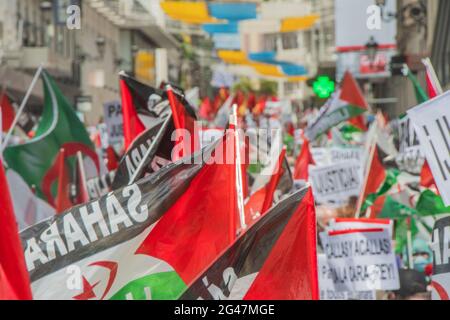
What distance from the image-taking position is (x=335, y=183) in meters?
13.6

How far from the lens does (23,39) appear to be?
41.1 meters

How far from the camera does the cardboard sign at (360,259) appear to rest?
9625mm

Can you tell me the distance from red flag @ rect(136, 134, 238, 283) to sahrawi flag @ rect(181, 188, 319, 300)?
0.62 meters

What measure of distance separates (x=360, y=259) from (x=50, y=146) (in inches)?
175

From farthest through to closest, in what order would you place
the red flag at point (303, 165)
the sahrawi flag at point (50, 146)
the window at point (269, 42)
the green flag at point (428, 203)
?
the window at point (269, 42) → the red flag at point (303, 165) → the sahrawi flag at point (50, 146) → the green flag at point (428, 203)

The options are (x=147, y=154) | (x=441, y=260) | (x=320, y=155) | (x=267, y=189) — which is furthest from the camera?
(x=320, y=155)

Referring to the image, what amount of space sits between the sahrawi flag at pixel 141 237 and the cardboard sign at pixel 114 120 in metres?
9.15

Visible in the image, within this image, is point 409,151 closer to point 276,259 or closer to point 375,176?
point 375,176

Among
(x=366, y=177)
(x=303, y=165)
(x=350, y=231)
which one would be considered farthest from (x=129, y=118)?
(x=303, y=165)

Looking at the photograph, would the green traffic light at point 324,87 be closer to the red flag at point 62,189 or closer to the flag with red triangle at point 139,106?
the red flag at point 62,189

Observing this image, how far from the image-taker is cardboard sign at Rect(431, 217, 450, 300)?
6.98m

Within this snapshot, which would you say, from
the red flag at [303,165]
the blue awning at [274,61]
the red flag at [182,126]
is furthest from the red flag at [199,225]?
the blue awning at [274,61]

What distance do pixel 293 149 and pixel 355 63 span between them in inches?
816
